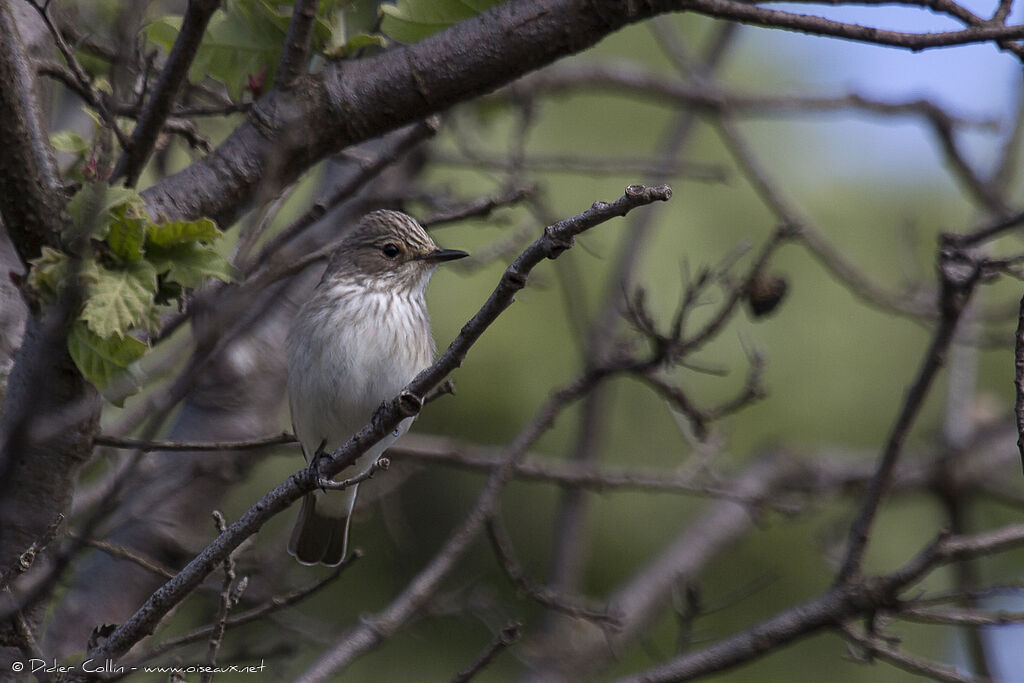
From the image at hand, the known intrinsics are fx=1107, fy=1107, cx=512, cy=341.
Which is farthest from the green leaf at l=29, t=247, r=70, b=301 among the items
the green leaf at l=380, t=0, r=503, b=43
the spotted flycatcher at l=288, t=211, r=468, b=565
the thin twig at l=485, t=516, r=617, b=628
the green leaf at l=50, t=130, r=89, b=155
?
the thin twig at l=485, t=516, r=617, b=628

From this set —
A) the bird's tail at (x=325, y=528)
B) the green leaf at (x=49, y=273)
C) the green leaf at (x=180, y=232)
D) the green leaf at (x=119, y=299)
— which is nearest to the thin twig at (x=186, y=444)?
the green leaf at (x=119, y=299)

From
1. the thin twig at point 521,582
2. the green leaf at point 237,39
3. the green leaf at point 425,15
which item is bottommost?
the thin twig at point 521,582

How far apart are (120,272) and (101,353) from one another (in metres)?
0.22

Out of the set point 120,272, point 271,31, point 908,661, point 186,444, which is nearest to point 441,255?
point 271,31

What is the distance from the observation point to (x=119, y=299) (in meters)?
2.63

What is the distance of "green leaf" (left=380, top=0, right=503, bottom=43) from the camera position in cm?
308

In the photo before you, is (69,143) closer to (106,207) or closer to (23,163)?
(23,163)

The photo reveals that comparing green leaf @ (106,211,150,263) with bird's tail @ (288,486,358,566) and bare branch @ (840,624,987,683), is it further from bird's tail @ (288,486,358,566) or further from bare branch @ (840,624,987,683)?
bare branch @ (840,624,987,683)

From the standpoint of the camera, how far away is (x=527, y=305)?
24.4ft

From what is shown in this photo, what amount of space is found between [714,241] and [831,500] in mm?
2100

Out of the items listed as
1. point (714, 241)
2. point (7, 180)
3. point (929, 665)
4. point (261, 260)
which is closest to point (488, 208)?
point (261, 260)

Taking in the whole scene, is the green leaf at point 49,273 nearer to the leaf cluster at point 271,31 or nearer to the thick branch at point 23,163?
the thick branch at point 23,163

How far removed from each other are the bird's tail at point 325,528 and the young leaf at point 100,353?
2.16 meters

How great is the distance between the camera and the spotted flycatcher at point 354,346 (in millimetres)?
4125
